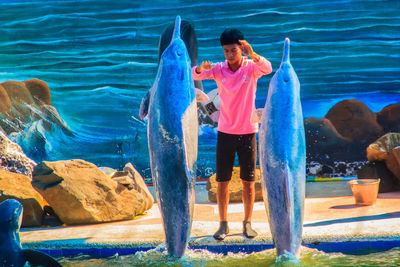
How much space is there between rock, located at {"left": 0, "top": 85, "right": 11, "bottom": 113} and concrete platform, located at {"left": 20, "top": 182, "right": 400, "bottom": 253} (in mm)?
3998

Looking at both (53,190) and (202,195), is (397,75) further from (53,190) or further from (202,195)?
(53,190)

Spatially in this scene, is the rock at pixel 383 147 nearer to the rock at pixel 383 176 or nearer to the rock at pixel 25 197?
the rock at pixel 383 176

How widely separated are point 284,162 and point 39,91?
20.6 ft

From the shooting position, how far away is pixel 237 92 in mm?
3586

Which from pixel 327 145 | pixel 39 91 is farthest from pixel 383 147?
pixel 39 91

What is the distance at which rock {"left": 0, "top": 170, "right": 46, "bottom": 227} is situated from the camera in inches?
187

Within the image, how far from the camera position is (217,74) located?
12.0ft

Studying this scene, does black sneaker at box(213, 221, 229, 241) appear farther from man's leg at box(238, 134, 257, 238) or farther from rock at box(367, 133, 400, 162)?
rock at box(367, 133, 400, 162)

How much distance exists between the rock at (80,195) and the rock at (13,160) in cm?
198

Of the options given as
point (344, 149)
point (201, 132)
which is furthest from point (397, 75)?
point (201, 132)

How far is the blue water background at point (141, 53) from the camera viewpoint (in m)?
7.67

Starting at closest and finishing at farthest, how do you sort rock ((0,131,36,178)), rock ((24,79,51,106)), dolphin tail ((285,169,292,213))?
dolphin tail ((285,169,292,213))
rock ((0,131,36,178))
rock ((24,79,51,106))

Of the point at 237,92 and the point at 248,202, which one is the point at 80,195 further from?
the point at 237,92

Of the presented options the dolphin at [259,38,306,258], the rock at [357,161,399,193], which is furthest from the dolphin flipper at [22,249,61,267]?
the rock at [357,161,399,193]
